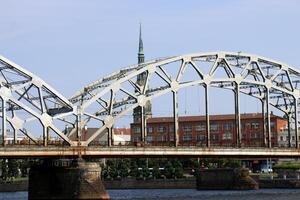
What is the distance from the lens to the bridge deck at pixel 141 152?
3211 inches

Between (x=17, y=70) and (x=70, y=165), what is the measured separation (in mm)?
11992

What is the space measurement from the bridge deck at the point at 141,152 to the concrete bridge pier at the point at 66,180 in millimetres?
1739

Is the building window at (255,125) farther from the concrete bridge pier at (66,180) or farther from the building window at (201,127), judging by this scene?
the concrete bridge pier at (66,180)

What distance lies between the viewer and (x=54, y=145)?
8869cm

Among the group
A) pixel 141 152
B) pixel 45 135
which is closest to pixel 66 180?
pixel 45 135

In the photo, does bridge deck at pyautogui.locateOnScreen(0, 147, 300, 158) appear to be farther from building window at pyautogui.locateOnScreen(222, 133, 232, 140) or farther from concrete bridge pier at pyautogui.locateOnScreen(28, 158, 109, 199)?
building window at pyautogui.locateOnScreen(222, 133, 232, 140)

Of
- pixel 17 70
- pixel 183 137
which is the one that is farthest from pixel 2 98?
pixel 183 137

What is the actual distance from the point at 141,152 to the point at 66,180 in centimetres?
1227

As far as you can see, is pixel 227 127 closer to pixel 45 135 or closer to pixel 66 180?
pixel 45 135

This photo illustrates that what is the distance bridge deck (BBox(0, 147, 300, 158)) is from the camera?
8156 cm

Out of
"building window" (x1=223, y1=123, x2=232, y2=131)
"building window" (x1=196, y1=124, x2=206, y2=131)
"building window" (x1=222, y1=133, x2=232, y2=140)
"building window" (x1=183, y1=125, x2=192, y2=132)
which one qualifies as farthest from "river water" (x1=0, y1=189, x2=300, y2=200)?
"building window" (x1=183, y1=125, x2=192, y2=132)

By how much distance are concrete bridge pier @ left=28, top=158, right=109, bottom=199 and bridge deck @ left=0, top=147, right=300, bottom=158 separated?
1.74 m

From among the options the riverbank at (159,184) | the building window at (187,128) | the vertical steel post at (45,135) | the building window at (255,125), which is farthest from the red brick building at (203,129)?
the vertical steel post at (45,135)

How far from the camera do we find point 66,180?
272 ft
